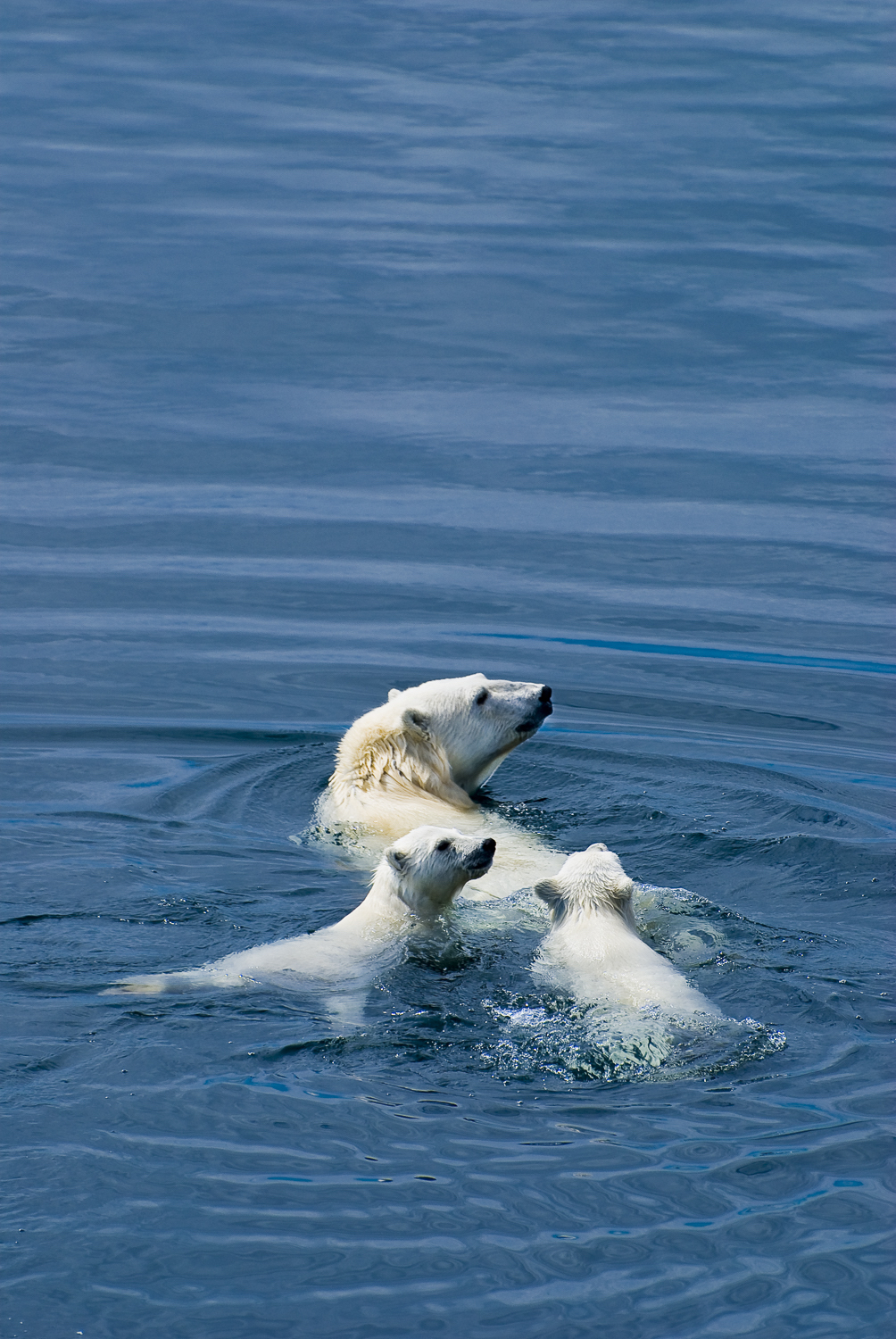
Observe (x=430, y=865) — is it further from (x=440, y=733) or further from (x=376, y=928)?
(x=440, y=733)

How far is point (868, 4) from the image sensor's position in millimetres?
31078

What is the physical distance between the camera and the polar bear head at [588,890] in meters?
7.11

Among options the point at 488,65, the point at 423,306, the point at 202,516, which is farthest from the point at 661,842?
the point at 488,65

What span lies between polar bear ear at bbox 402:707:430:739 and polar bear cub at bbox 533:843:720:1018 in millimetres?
1987

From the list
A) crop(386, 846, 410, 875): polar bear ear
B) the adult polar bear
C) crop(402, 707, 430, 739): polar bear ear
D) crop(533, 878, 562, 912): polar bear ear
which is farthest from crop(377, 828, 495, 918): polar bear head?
crop(402, 707, 430, 739): polar bear ear

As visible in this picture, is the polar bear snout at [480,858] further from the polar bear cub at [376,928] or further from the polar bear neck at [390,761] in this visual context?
the polar bear neck at [390,761]

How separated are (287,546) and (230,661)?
205 cm

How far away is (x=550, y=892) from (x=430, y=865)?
529 mm

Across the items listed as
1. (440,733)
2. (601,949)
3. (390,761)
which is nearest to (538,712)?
(440,733)

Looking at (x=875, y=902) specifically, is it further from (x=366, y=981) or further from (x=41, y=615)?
(x=41, y=615)

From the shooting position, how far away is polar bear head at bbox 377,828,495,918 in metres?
7.28

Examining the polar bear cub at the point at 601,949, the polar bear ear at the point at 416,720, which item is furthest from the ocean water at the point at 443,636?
the polar bear ear at the point at 416,720

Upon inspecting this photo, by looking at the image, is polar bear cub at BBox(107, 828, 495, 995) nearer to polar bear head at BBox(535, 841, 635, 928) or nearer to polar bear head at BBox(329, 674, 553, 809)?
polar bear head at BBox(535, 841, 635, 928)

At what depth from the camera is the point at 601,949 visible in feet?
21.7
